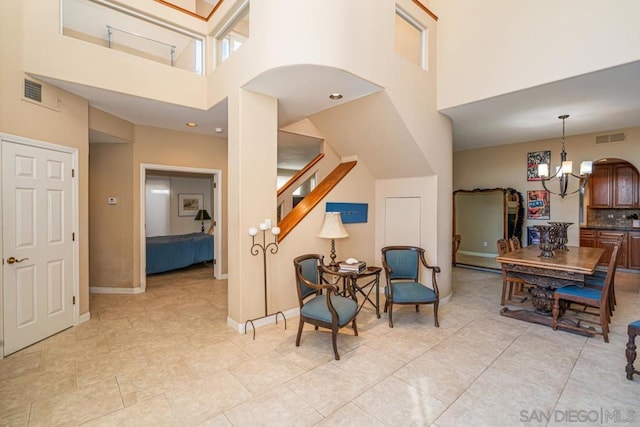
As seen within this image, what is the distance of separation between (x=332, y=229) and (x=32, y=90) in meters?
3.69

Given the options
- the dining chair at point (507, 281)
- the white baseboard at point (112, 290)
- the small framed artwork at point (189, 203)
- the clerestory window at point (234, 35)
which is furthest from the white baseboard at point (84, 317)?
the small framed artwork at point (189, 203)

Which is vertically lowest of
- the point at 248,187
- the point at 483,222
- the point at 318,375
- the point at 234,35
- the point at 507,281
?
the point at 318,375

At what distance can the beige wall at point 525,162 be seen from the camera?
575 centimetres

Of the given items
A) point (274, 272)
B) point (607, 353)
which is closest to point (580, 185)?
point (607, 353)

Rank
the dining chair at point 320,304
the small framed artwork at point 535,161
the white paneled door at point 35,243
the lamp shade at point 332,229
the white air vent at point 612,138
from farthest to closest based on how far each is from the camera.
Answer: the small framed artwork at point 535,161 < the white air vent at point 612,138 < the lamp shade at point 332,229 < the white paneled door at point 35,243 < the dining chair at point 320,304

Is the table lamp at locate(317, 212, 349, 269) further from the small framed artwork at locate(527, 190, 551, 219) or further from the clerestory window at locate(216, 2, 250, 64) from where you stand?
the small framed artwork at locate(527, 190, 551, 219)

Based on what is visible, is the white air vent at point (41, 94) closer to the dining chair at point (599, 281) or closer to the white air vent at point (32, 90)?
the white air vent at point (32, 90)

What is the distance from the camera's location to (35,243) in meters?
3.21

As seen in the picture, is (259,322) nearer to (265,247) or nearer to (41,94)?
(265,247)

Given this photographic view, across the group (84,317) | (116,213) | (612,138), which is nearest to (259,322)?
(84,317)

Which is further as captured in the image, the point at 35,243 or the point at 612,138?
the point at 612,138

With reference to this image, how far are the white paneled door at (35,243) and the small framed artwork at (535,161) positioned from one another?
8.39 m

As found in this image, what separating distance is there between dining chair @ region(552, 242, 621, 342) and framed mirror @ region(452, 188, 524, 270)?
3.34 metres

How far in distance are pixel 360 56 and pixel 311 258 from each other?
2.32 metres
